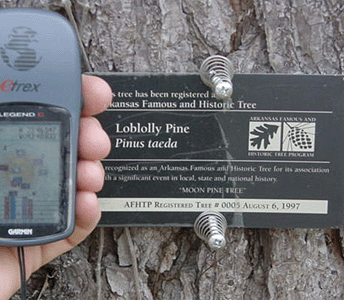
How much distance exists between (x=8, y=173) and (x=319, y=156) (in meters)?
0.43

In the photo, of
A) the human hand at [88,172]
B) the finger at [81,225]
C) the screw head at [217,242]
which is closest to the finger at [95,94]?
the human hand at [88,172]

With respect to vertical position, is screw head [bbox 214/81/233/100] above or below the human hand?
above

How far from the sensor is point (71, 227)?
0.86 metres

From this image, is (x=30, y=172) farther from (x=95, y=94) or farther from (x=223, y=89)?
(x=223, y=89)

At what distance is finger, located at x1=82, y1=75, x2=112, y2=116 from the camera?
2.82 ft

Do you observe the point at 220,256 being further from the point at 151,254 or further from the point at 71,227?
the point at 71,227

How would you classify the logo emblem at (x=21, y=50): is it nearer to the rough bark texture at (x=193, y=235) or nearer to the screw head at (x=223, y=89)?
the rough bark texture at (x=193, y=235)

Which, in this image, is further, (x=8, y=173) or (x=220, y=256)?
(x=220, y=256)

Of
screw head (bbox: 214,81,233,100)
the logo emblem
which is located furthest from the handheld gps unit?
screw head (bbox: 214,81,233,100)

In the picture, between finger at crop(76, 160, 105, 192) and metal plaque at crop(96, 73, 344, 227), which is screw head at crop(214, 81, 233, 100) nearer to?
metal plaque at crop(96, 73, 344, 227)

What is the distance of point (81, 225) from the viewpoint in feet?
2.93

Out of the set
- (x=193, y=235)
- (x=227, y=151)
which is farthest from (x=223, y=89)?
(x=193, y=235)

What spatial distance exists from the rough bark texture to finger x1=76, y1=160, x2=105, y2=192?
0.39 feet

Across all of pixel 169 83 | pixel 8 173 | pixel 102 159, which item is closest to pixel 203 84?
pixel 169 83
